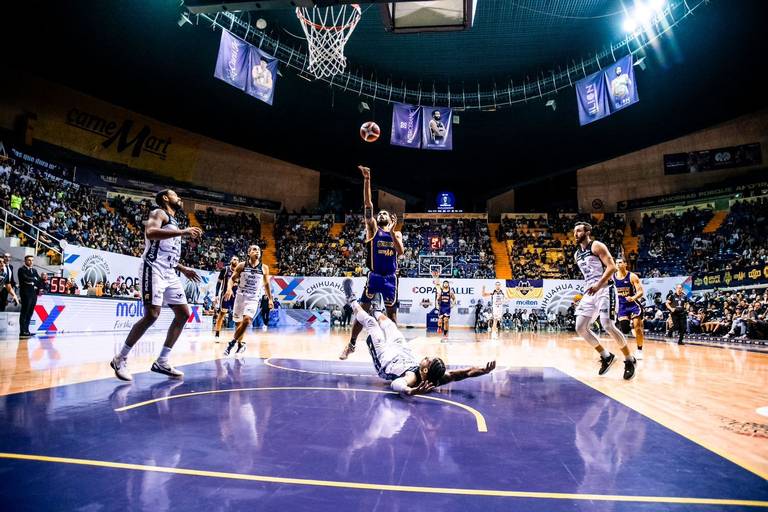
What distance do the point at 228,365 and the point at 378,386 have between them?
8.70ft

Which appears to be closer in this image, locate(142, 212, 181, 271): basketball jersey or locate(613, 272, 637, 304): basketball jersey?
locate(142, 212, 181, 271): basketball jersey

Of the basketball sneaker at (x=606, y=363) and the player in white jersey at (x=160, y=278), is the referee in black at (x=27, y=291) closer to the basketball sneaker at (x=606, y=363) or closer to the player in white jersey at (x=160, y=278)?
the player in white jersey at (x=160, y=278)

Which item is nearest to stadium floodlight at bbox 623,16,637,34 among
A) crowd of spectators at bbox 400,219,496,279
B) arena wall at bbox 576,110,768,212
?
arena wall at bbox 576,110,768,212

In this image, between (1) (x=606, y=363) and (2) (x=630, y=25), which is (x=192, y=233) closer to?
(1) (x=606, y=363)

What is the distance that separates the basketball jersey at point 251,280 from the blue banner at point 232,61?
8.97 m

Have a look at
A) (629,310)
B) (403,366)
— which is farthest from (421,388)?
(629,310)

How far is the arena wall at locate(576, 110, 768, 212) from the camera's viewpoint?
88.0ft

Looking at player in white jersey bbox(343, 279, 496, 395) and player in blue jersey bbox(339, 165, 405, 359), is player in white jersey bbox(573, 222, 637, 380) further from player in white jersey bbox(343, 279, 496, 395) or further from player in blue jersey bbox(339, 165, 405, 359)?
player in blue jersey bbox(339, 165, 405, 359)

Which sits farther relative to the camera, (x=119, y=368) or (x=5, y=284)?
(x=5, y=284)

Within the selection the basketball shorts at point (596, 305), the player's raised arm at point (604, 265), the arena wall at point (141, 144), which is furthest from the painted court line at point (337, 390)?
the arena wall at point (141, 144)

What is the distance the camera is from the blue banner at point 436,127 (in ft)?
67.4

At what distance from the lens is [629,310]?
409 inches

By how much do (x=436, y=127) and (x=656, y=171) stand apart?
19.0 meters

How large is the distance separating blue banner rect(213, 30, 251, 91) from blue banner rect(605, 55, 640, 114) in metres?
14.0
